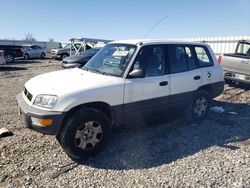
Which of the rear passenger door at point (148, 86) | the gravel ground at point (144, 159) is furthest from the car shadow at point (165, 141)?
the rear passenger door at point (148, 86)

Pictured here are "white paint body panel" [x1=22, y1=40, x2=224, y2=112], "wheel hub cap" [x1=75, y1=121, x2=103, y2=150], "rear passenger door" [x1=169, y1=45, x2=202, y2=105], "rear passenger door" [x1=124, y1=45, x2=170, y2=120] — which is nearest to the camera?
"white paint body panel" [x1=22, y1=40, x2=224, y2=112]

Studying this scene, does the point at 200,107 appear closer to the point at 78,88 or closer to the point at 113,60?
the point at 113,60

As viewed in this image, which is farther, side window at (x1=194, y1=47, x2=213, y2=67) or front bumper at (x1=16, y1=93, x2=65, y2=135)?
side window at (x1=194, y1=47, x2=213, y2=67)

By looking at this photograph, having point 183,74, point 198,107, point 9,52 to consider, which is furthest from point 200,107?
point 9,52

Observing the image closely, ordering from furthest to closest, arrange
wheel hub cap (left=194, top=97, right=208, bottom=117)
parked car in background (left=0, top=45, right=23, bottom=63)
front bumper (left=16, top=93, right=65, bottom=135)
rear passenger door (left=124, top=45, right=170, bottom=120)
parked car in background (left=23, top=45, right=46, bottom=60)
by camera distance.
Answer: parked car in background (left=23, top=45, right=46, bottom=60), parked car in background (left=0, top=45, right=23, bottom=63), wheel hub cap (left=194, top=97, right=208, bottom=117), rear passenger door (left=124, top=45, right=170, bottom=120), front bumper (left=16, top=93, right=65, bottom=135)

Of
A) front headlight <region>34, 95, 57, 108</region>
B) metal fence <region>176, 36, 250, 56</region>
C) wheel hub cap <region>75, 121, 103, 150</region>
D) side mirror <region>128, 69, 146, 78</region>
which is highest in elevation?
metal fence <region>176, 36, 250, 56</region>

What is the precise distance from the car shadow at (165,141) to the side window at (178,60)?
4.23 ft

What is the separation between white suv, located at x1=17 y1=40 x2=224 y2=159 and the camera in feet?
12.0

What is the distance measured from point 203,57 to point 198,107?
120 centimetres

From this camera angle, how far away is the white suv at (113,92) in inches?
143

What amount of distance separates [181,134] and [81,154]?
7.19 feet

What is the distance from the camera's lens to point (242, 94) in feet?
27.8

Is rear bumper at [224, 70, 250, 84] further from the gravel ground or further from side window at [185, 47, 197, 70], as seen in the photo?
side window at [185, 47, 197, 70]

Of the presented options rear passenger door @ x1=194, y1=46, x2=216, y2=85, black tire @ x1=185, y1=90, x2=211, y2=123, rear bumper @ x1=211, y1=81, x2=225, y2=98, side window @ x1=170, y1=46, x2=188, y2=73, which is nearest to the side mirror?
side window @ x1=170, y1=46, x2=188, y2=73
